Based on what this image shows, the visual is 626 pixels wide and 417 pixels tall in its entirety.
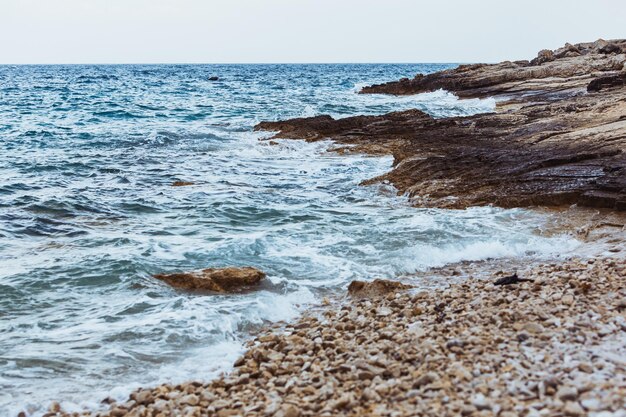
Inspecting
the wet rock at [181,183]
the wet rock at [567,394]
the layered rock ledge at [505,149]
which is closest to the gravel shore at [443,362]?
the wet rock at [567,394]

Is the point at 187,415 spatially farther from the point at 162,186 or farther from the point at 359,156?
the point at 359,156

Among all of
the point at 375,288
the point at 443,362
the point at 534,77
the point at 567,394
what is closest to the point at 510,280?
the point at 375,288

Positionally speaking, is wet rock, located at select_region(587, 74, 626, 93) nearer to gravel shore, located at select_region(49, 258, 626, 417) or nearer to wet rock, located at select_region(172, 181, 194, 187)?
wet rock, located at select_region(172, 181, 194, 187)

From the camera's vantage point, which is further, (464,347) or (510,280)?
(510,280)

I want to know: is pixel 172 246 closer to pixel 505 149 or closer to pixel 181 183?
pixel 181 183

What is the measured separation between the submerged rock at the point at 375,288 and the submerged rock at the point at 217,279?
1527 millimetres

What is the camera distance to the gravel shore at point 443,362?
179 inches

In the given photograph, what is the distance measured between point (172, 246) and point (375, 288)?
4.46 meters

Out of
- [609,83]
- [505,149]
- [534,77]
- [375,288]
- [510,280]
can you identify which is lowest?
[375,288]

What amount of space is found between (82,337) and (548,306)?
17.1 feet

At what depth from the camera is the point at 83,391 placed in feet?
19.6

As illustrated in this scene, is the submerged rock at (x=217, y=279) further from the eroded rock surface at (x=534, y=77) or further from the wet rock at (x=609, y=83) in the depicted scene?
the eroded rock surface at (x=534, y=77)

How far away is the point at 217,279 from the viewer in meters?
8.88

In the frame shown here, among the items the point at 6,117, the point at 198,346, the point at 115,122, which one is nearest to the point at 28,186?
the point at 198,346
